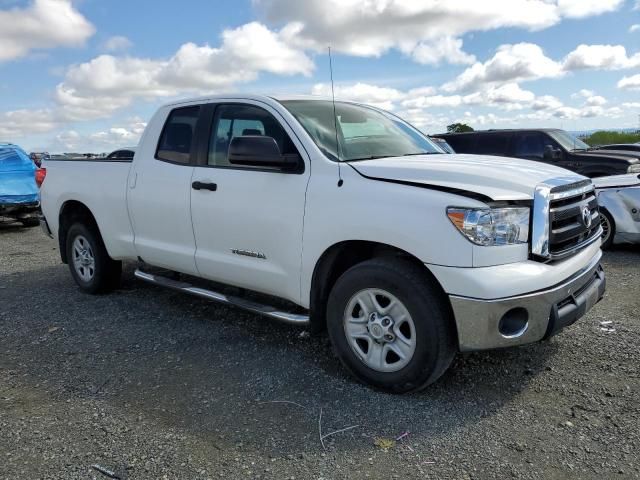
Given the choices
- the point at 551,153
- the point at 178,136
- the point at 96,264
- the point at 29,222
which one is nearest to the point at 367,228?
the point at 178,136

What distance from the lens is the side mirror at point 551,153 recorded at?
11547 millimetres

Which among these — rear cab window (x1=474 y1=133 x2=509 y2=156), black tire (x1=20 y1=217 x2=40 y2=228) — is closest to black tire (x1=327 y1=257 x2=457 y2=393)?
rear cab window (x1=474 y1=133 x2=509 y2=156)

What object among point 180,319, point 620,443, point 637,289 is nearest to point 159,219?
point 180,319

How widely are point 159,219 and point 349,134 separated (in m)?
1.85

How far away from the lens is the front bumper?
2.97 metres

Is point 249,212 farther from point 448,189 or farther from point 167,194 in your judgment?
point 448,189

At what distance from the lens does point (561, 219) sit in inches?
130

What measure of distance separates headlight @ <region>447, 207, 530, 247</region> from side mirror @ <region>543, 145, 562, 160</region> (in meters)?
9.39

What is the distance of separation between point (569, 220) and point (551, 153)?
8.92 metres

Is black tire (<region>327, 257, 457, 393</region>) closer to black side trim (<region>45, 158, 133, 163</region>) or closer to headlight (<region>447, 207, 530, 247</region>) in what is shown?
headlight (<region>447, 207, 530, 247</region>)

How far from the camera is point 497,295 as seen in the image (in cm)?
294

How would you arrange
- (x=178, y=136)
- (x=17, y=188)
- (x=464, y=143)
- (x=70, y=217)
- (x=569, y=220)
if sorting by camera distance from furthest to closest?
(x=464, y=143), (x=17, y=188), (x=70, y=217), (x=178, y=136), (x=569, y=220)

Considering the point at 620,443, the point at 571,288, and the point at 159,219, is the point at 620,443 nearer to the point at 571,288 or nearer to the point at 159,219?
the point at 571,288

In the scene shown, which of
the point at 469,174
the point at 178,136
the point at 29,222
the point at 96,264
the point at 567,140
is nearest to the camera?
the point at 469,174
